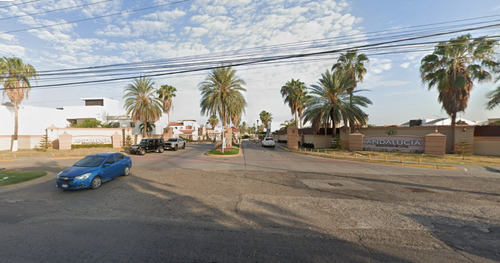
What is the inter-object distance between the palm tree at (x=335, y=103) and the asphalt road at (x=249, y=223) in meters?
15.1

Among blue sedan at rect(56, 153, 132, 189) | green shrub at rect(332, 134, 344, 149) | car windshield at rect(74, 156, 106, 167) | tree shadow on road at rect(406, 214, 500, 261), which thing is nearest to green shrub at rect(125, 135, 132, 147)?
blue sedan at rect(56, 153, 132, 189)

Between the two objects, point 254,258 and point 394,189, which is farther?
point 394,189

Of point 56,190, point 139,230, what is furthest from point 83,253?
point 56,190

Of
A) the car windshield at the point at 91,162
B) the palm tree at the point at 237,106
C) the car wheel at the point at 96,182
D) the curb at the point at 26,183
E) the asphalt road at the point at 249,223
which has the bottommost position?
the curb at the point at 26,183

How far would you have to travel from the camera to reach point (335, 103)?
2328 centimetres

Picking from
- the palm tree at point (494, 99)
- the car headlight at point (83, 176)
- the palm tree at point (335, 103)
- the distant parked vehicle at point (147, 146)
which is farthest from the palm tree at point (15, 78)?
the palm tree at point (494, 99)

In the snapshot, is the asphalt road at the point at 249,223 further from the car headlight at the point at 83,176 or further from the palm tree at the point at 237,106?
the palm tree at the point at 237,106

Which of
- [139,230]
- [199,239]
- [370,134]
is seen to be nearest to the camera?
[199,239]

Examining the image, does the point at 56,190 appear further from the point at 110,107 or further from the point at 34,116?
the point at 110,107

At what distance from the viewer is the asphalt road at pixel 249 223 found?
354 centimetres

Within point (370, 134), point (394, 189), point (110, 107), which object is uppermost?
point (110, 107)

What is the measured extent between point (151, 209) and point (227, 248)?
3.21 metres

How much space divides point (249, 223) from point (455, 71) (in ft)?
84.0

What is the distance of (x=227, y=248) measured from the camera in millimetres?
3674
